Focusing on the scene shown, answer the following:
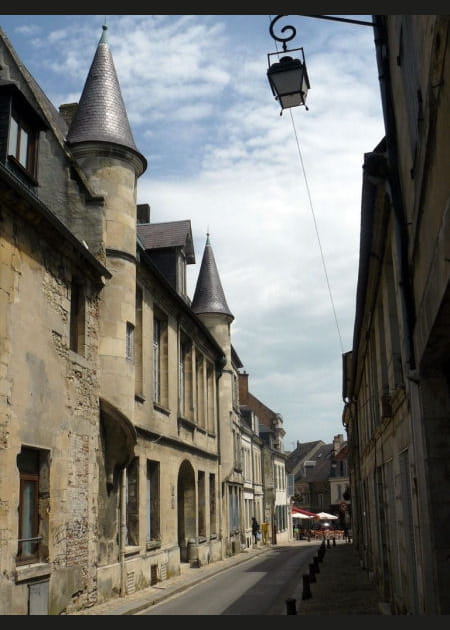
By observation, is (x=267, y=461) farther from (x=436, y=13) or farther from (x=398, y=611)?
(x=436, y=13)

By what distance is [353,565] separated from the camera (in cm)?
2275

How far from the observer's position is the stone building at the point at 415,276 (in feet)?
15.7

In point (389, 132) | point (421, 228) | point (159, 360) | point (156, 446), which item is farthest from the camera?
point (159, 360)

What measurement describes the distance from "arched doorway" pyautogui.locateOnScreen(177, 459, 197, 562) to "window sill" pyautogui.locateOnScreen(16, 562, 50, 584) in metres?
Answer: 11.8

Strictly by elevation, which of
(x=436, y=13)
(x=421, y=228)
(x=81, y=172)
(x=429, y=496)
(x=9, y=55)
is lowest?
(x=429, y=496)

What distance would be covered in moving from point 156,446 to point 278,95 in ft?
41.1

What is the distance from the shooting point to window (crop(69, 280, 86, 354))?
13.3 meters

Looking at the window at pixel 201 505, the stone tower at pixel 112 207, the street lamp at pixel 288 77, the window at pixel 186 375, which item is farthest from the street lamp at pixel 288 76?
the window at pixel 201 505

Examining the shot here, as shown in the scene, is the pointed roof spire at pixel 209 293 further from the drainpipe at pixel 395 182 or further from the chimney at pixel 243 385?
the chimney at pixel 243 385

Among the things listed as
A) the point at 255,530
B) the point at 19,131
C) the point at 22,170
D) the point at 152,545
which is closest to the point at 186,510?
the point at 152,545

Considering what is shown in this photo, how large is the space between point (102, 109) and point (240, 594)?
11.6 metres

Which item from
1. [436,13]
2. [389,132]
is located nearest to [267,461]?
[389,132]

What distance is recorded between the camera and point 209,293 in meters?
31.2

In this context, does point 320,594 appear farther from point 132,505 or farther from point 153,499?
point 153,499
